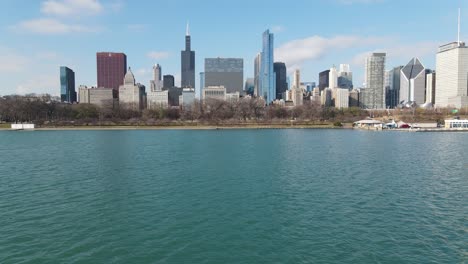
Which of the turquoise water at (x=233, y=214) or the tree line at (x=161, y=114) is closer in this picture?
the turquoise water at (x=233, y=214)

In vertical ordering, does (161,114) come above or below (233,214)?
above

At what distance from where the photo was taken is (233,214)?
1852 centimetres

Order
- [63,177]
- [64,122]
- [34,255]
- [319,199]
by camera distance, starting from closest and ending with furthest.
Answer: [34,255] → [319,199] → [63,177] → [64,122]

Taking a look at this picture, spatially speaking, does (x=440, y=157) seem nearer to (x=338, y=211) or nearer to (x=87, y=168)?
(x=338, y=211)

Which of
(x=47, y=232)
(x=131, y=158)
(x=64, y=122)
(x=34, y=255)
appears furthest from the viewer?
(x=64, y=122)

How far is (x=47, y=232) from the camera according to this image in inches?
616

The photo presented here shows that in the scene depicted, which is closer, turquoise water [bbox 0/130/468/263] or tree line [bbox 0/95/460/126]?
turquoise water [bbox 0/130/468/263]

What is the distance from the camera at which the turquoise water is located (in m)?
13.6

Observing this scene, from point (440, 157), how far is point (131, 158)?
37.6 metres

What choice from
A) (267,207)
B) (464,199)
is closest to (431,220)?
(464,199)

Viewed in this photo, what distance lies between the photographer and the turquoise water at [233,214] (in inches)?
537

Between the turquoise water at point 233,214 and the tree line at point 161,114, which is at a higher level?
the tree line at point 161,114

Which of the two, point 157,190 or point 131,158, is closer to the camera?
point 157,190

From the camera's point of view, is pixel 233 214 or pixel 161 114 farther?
pixel 161 114
